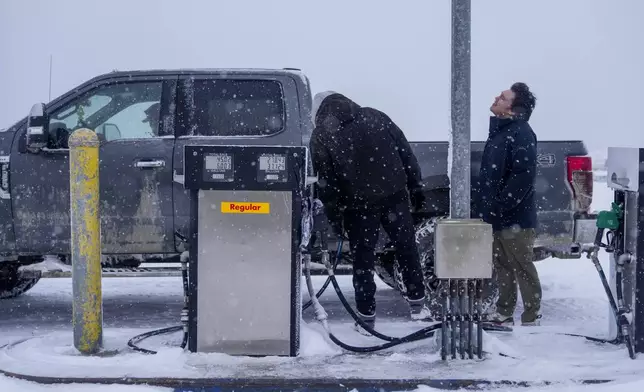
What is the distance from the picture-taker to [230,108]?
698cm

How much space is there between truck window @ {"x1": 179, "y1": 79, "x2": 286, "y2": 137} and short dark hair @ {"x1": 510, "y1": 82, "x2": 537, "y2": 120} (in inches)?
74.2

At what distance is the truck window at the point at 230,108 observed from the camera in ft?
22.7

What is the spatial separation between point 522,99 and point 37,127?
3.78m

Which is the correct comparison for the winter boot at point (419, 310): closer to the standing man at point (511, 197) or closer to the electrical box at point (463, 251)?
the standing man at point (511, 197)

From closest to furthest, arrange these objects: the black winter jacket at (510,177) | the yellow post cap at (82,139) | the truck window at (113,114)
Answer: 1. the yellow post cap at (82,139)
2. the black winter jacket at (510,177)
3. the truck window at (113,114)

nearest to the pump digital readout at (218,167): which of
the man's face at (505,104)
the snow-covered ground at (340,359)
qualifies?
the snow-covered ground at (340,359)

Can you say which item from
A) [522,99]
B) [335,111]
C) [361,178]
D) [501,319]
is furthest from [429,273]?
[335,111]

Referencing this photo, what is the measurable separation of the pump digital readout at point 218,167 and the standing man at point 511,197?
2231 mm

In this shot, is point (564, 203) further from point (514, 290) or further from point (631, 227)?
point (631, 227)

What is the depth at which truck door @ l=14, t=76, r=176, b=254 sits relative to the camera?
22.0 ft

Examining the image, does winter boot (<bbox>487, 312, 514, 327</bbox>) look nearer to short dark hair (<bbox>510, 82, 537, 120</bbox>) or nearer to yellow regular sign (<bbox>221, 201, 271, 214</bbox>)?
short dark hair (<bbox>510, 82, 537, 120</bbox>)

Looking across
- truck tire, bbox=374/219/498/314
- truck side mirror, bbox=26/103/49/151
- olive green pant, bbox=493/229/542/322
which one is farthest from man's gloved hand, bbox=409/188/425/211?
truck side mirror, bbox=26/103/49/151

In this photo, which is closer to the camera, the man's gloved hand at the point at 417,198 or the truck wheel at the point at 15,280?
the man's gloved hand at the point at 417,198

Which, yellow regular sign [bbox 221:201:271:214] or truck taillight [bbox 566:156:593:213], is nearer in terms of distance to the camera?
yellow regular sign [bbox 221:201:271:214]
